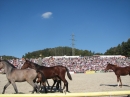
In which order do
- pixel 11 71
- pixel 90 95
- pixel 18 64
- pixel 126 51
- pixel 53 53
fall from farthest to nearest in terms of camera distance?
pixel 53 53
pixel 126 51
pixel 18 64
pixel 11 71
pixel 90 95

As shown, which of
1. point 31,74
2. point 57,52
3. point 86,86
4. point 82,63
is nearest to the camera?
point 31,74

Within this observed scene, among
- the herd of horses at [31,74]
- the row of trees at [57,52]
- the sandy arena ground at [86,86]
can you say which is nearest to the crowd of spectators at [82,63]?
the sandy arena ground at [86,86]

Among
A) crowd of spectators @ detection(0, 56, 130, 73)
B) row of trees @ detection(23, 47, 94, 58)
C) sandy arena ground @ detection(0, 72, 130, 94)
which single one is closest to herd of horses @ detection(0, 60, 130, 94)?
sandy arena ground @ detection(0, 72, 130, 94)

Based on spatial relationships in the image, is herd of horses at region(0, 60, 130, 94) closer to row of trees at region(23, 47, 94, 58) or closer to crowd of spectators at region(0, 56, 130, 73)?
crowd of spectators at region(0, 56, 130, 73)

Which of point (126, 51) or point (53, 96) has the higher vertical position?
point (126, 51)

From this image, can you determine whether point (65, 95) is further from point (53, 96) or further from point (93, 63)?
point (93, 63)

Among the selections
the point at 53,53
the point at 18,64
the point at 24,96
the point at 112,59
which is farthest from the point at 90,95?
the point at 53,53

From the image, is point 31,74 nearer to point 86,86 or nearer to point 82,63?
point 86,86

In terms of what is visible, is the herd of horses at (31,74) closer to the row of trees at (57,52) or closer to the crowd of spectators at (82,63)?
the crowd of spectators at (82,63)

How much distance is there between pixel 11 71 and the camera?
8.95m

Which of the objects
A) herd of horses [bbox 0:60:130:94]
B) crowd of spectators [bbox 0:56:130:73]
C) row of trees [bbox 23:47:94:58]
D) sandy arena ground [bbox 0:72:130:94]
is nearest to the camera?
herd of horses [bbox 0:60:130:94]

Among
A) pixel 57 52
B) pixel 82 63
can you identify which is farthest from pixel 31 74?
pixel 57 52

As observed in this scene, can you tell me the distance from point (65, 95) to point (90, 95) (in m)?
0.86

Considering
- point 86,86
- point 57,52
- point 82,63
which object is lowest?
point 86,86
